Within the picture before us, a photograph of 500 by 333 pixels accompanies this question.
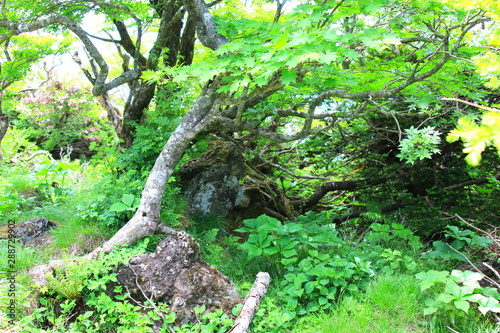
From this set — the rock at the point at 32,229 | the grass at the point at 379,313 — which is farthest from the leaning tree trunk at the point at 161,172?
the grass at the point at 379,313

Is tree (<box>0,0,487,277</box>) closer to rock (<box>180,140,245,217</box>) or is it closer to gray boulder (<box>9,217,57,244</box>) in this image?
rock (<box>180,140,245,217</box>)

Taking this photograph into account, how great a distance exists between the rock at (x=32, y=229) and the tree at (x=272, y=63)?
3.52 ft

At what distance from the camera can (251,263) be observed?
4.32 m

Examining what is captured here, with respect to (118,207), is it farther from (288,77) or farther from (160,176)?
(288,77)

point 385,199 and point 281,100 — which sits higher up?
point 281,100

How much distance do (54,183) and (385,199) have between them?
5179 mm

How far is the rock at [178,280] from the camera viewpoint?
3.35 m

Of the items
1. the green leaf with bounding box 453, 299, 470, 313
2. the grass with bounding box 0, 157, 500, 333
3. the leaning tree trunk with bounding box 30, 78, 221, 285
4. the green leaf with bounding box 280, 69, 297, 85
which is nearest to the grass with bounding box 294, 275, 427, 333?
Answer: the grass with bounding box 0, 157, 500, 333

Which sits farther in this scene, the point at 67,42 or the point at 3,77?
the point at 67,42

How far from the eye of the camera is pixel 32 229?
426 cm

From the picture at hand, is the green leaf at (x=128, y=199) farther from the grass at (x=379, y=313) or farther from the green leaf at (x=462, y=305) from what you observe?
the green leaf at (x=462, y=305)

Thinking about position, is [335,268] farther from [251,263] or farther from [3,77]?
[3,77]

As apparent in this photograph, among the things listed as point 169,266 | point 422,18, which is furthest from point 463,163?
point 169,266

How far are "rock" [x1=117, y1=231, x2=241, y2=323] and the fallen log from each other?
19cm
